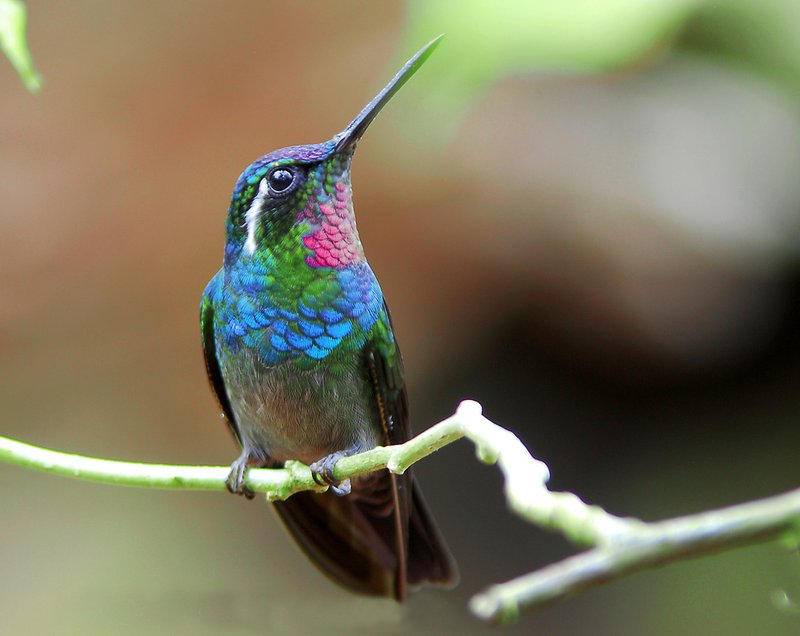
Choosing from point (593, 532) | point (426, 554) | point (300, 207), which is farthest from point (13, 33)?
point (426, 554)

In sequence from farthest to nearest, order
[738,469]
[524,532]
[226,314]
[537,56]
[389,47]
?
[524,532] < [738,469] < [389,47] < [226,314] < [537,56]

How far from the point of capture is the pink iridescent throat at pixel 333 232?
7.26 feet

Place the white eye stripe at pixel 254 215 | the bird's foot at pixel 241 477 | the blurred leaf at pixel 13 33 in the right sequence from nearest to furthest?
the blurred leaf at pixel 13 33
the bird's foot at pixel 241 477
the white eye stripe at pixel 254 215

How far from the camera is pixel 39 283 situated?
512cm

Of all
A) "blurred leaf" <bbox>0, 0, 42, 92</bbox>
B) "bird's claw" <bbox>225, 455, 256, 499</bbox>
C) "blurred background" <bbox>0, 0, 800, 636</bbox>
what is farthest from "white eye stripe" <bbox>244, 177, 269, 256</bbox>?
"blurred background" <bbox>0, 0, 800, 636</bbox>

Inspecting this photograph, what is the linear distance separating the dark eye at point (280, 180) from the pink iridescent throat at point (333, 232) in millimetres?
72

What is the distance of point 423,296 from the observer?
5.31m

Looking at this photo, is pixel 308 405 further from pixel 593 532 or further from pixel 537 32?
pixel 593 532

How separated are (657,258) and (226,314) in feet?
9.88

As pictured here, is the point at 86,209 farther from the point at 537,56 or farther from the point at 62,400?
the point at 537,56

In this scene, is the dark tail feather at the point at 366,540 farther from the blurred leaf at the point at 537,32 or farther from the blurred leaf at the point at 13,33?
the blurred leaf at the point at 13,33

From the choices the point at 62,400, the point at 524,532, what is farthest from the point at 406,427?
the point at 62,400

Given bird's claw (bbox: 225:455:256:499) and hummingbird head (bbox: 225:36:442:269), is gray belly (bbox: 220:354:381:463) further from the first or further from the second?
hummingbird head (bbox: 225:36:442:269)

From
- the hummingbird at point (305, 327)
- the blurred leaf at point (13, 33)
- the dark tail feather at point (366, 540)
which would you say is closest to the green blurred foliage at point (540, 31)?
the hummingbird at point (305, 327)
